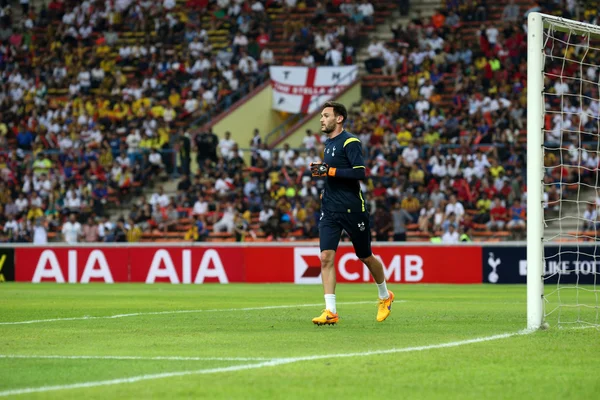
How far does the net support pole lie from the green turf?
378 mm

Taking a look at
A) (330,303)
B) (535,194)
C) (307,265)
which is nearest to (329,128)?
(330,303)

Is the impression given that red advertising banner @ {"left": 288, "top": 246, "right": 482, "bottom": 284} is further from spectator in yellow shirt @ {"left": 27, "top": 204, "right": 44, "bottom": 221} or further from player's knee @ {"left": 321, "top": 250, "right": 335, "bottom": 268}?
player's knee @ {"left": 321, "top": 250, "right": 335, "bottom": 268}

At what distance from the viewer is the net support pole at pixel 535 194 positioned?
10.8m

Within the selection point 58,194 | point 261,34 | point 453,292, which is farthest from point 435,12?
point 453,292

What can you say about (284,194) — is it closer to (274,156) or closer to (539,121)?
(274,156)

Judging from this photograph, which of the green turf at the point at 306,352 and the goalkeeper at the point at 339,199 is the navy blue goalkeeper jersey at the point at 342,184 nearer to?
the goalkeeper at the point at 339,199

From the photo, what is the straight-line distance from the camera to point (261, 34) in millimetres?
39969

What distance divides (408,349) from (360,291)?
40.1 feet

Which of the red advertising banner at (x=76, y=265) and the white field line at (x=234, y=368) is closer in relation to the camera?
the white field line at (x=234, y=368)

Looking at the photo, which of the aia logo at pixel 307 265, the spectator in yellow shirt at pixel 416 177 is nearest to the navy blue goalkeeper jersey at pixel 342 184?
the aia logo at pixel 307 265

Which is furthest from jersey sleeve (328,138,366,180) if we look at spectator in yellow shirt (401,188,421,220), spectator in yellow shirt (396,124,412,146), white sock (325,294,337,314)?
spectator in yellow shirt (396,124,412,146)

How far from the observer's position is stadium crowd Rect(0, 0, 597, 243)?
99.9 ft

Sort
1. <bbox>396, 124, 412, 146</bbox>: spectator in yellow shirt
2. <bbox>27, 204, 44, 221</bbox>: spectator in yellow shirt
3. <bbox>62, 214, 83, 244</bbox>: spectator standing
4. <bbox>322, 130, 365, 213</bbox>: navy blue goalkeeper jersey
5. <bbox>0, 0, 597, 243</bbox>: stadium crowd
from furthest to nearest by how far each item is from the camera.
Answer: <bbox>27, 204, 44, 221</bbox>: spectator in yellow shirt → <bbox>396, 124, 412, 146</bbox>: spectator in yellow shirt → <bbox>62, 214, 83, 244</bbox>: spectator standing → <bbox>0, 0, 597, 243</bbox>: stadium crowd → <bbox>322, 130, 365, 213</bbox>: navy blue goalkeeper jersey

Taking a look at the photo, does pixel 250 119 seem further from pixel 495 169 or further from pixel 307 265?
pixel 307 265
